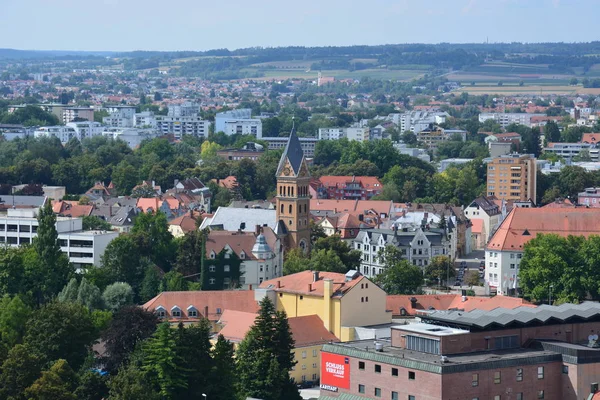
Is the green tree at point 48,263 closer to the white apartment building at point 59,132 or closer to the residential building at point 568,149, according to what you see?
the residential building at point 568,149

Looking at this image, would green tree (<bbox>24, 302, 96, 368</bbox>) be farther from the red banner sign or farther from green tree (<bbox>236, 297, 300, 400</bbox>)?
the red banner sign

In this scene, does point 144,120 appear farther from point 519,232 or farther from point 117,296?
point 117,296

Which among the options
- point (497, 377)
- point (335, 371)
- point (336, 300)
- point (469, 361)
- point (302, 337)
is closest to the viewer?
point (469, 361)

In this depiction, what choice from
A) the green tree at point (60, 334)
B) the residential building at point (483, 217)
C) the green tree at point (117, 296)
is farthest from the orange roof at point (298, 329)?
the residential building at point (483, 217)

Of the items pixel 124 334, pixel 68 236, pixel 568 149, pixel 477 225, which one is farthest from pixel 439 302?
pixel 568 149

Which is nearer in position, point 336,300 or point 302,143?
point 336,300

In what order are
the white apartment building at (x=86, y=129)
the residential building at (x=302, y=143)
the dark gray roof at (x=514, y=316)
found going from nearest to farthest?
the dark gray roof at (x=514, y=316) < the residential building at (x=302, y=143) < the white apartment building at (x=86, y=129)
